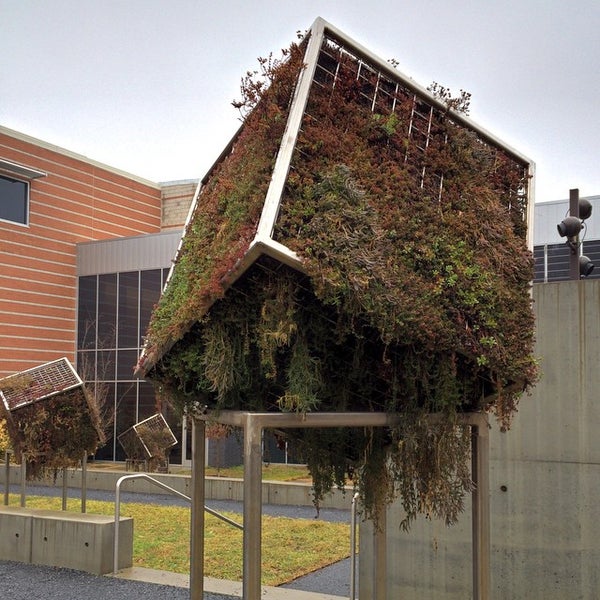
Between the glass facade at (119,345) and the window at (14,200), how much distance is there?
9.48ft

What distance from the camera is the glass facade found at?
76.7ft

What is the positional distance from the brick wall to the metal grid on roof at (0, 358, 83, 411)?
13850 millimetres

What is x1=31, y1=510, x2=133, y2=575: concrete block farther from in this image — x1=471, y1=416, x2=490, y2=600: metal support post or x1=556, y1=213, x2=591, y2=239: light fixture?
x1=471, y1=416, x2=490, y2=600: metal support post

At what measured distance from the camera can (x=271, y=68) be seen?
311 cm

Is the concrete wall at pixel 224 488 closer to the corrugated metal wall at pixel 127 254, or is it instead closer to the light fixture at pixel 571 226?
the light fixture at pixel 571 226

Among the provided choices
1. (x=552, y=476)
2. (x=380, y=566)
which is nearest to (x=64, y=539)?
(x=552, y=476)

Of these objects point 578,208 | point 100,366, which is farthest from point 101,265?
point 578,208

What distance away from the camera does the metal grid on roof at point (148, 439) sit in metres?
19.8

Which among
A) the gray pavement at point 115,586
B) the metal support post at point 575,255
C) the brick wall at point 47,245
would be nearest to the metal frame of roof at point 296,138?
the metal support post at point 575,255

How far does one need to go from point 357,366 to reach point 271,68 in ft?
3.93

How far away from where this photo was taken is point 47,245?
965 inches

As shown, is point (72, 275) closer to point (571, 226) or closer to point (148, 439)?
point (148, 439)

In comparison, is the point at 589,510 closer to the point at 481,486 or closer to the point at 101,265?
the point at 481,486

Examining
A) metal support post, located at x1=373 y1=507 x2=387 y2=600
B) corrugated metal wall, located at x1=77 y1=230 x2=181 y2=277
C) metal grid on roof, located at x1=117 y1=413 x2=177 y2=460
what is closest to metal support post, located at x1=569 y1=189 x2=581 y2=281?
metal support post, located at x1=373 y1=507 x2=387 y2=600
